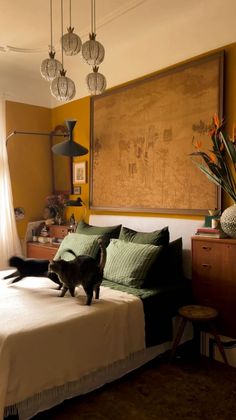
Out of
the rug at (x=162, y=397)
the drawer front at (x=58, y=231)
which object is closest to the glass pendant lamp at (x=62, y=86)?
the rug at (x=162, y=397)

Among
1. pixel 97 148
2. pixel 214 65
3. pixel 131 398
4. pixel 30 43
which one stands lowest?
pixel 131 398

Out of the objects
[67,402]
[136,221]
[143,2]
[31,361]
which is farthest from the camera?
[136,221]

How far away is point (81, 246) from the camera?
321 cm

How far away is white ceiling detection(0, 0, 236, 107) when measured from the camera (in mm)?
2865

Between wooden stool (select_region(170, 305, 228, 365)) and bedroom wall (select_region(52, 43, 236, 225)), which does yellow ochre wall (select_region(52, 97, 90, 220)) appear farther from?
wooden stool (select_region(170, 305, 228, 365))

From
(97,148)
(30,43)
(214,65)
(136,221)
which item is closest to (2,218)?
(97,148)

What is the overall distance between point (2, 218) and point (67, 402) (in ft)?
8.61

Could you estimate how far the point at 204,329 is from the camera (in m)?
2.73

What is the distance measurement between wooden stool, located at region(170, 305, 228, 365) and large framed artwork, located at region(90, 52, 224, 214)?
87 cm

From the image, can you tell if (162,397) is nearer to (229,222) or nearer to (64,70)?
(229,222)

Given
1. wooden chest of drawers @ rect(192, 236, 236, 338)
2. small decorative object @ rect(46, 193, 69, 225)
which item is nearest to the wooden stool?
wooden chest of drawers @ rect(192, 236, 236, 338)

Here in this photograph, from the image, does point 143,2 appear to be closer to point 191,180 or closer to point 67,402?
point 191,180

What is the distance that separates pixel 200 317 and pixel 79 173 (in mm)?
2483

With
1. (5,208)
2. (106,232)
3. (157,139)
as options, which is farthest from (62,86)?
(5,208)
